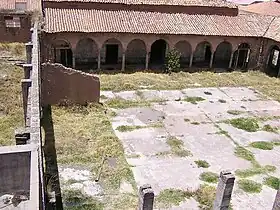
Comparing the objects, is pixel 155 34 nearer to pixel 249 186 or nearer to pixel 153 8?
pixel 153 8

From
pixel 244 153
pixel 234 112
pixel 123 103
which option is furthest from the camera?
pixel 234 112

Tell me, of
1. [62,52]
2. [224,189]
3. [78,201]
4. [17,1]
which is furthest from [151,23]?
[224,189]

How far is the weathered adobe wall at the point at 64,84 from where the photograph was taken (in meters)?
19.4

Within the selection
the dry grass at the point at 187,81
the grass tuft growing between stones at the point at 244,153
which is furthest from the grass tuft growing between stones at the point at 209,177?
the dry grass at the point at 187,81

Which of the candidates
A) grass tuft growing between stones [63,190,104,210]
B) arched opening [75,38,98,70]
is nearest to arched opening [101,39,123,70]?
arched opening [75,38,98,70]

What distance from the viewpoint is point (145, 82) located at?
81.7 feet

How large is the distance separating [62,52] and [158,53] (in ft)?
25.9

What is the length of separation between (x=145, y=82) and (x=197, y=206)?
12973mm

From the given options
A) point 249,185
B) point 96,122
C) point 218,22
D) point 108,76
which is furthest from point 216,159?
point 218,22

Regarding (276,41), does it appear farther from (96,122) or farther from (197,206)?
(197,206)

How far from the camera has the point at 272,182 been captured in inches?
584

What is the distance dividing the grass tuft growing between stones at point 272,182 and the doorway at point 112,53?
16389 mm

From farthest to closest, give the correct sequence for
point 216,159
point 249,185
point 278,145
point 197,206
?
point 278,145 → point 216,159 → point 249,185 → point 197,206

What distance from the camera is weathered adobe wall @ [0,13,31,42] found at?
1109 inches
